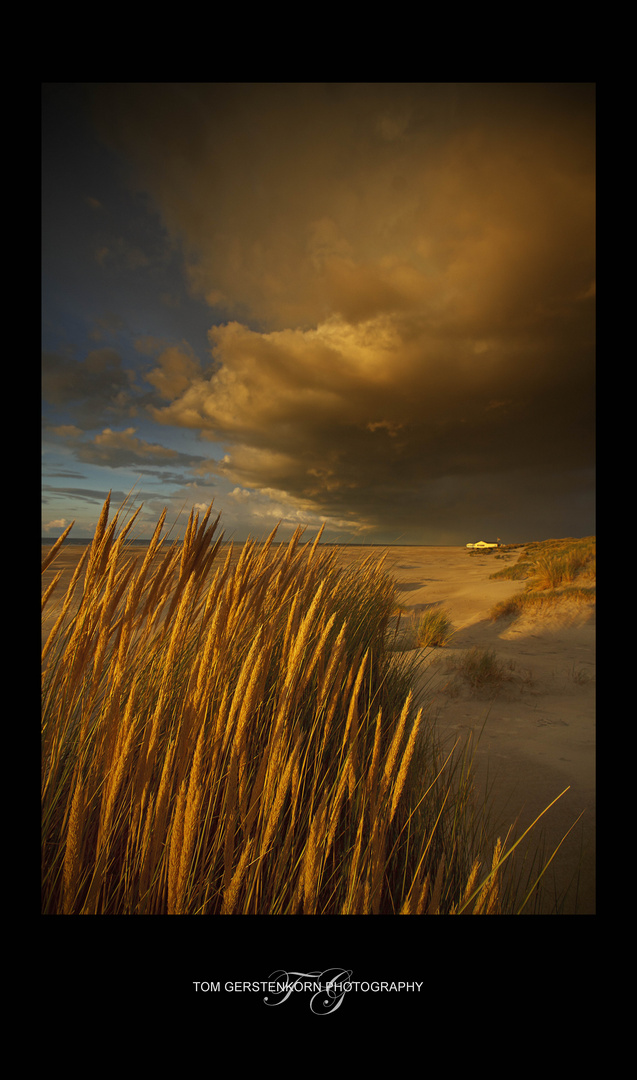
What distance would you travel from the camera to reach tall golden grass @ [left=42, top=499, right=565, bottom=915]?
631mm

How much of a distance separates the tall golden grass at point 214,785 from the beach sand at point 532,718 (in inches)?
9.5

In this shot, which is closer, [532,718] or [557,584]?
[532,718]

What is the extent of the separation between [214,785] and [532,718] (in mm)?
2341

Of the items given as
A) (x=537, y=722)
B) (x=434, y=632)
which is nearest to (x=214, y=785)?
(x=537, y=722)

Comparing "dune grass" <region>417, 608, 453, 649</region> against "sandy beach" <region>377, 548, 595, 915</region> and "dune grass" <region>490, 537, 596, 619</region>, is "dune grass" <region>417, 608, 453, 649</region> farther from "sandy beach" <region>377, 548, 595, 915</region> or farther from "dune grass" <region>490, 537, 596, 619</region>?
"dune grass" <region>490, 537, 596, 619</region>

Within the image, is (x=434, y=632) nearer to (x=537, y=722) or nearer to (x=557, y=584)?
(x=537, y=722)

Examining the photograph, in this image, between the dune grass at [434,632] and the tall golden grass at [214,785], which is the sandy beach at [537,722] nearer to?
the dune grass at [434,632]

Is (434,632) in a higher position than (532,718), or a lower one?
higher

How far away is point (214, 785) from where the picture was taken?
73cm

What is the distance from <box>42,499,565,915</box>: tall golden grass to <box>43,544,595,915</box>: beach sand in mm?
241

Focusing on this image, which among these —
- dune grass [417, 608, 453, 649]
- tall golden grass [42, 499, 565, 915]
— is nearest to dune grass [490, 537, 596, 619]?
dune grass [417, 608, 453, 649]

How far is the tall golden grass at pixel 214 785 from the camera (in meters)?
0.63
